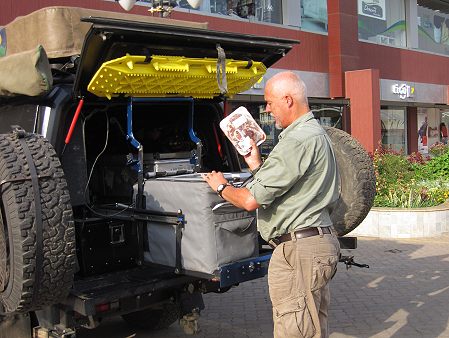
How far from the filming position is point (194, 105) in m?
5.07

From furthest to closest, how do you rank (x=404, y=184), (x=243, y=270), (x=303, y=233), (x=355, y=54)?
(x=355, y=54)
(x=404, y=184)
(x=243, y=270)
(x=303, y=233)

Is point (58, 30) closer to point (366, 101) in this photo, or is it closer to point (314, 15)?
point (366, 101)

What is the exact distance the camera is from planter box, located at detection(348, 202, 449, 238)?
949cm

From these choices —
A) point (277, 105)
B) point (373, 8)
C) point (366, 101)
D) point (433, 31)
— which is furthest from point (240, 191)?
point (433, 31)

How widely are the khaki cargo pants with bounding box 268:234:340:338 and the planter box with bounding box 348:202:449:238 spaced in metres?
6.56

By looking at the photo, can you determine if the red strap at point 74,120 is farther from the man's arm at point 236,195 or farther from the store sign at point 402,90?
the store sign at point 402,90

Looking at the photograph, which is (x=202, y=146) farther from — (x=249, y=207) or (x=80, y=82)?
(x=249, y=207)

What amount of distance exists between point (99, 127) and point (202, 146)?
37.5 inches

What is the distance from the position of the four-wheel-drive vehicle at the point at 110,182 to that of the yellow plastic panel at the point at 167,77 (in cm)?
1

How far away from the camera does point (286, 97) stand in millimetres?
3256

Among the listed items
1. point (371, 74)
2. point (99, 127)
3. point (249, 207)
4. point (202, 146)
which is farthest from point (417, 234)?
point (371, 74)

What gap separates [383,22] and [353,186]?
17.6 meters

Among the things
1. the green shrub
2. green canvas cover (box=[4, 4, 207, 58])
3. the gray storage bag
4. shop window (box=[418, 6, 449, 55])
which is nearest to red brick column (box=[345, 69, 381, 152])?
the green shrub

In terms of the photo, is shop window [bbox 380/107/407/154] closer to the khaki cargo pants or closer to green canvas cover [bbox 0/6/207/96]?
green canvas cover [bbox 0/6/207/96]
